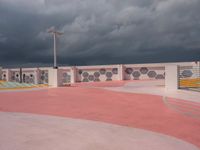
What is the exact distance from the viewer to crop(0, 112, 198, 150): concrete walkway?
6309mm

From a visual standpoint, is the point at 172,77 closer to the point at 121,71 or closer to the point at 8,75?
the point at 121,71

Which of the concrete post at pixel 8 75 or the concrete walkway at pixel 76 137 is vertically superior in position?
the concrete post at pixel 8 75

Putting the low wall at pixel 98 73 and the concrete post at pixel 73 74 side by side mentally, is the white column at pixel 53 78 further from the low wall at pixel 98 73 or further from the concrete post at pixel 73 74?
the concrete post at pixel 73 74

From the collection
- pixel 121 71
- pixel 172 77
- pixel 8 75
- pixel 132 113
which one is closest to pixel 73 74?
pixel 121 71

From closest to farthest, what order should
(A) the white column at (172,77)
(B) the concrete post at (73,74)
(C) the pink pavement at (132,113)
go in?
(C) the pink pavement at (132,113) < (A) the white column at (172,77) < (B) the concrete post at (73,74)

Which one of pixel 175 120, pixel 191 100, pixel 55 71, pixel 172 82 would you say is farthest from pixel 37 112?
pixel 55 71

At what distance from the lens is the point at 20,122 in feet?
29.3

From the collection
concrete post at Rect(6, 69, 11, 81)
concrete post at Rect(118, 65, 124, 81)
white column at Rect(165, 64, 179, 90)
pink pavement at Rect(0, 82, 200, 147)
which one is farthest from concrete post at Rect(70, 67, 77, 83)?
pink pavement at Rect(0, 82, 200, 147)

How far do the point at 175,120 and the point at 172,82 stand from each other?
1032cm

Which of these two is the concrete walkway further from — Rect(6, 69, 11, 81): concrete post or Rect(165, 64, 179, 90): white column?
Rect(6, 69, 11, 81): concrete post

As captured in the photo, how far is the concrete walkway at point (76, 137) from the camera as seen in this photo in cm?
631

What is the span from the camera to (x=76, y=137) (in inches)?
282

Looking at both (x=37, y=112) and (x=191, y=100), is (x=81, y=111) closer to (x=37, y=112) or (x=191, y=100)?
(x=37, y=112)

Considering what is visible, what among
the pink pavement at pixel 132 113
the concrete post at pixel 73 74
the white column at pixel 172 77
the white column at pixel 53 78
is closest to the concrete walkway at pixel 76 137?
the pink pavement at pixel 132 113
